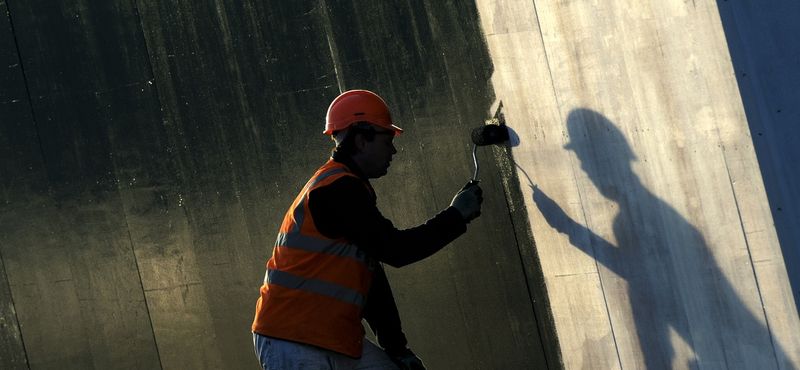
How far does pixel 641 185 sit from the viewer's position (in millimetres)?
3518

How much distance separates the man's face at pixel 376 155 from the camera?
11.5ft

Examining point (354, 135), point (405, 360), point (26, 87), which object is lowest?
point (405, 360)

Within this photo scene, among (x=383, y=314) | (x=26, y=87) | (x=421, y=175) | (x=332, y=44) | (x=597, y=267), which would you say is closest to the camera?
(x=383, y=314)

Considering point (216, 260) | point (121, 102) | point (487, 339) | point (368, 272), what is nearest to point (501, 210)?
point (487, 339)

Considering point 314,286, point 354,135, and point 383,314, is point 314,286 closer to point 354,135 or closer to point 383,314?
point 383,314

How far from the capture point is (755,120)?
3.03 m

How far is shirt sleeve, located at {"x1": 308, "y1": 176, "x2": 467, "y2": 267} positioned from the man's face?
0.24 metres

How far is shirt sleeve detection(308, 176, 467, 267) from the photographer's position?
317 cm

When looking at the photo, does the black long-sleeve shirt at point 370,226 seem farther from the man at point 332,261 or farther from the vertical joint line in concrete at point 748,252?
the vertical joint line in concrete at point 748,252

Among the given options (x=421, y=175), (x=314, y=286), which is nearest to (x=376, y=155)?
(x=314, y=286)

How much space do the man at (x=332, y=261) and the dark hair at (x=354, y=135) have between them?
3 cm

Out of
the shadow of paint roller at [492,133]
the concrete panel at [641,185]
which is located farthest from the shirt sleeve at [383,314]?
the concrete panel at [641,185]

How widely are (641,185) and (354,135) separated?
1.21 m

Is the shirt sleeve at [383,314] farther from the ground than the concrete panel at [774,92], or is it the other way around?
the concrete panel at [774,92]
